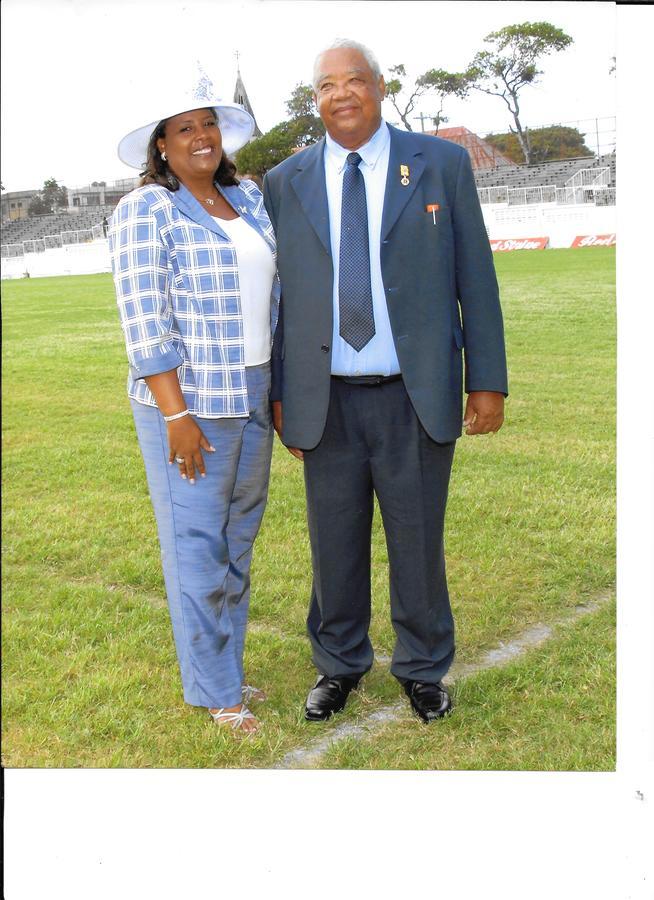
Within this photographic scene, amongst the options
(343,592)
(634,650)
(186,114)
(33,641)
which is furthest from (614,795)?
(33,641)

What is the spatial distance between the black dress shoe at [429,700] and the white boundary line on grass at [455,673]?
6 centimetres

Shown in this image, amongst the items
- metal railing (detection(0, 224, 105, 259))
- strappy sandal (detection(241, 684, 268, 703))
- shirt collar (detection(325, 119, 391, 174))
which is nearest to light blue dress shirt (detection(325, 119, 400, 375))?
shirt collar (detection(325, 119, 391, 174))

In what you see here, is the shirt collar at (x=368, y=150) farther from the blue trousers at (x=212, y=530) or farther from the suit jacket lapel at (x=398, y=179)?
the blue trousers at (x=212, y=530)

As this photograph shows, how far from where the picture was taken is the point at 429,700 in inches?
116

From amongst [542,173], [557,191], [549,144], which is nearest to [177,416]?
[557,191]

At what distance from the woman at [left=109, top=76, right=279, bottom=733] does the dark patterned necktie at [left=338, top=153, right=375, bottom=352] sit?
204 mm

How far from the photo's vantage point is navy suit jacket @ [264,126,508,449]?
266cm

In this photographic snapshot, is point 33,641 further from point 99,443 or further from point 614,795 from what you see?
point 99,443

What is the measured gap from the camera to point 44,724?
9.74ft

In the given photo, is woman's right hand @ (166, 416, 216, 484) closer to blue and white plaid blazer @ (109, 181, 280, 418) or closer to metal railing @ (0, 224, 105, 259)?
blue and white plaid blazer @ (109, 181, 280, 418)

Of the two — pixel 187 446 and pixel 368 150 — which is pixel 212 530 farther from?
pixel 368 150

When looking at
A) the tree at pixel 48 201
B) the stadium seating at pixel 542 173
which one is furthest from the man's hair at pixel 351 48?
the tree at pixel 48 201

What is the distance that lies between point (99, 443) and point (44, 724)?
4.02 m

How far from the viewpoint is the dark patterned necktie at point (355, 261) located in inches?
105
